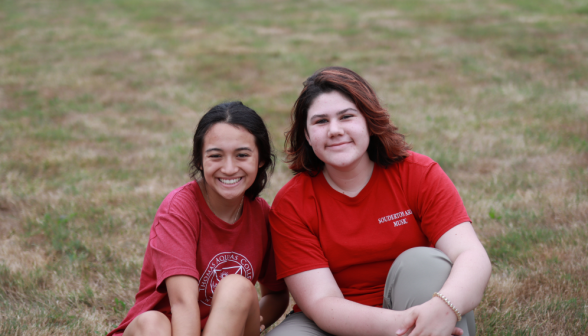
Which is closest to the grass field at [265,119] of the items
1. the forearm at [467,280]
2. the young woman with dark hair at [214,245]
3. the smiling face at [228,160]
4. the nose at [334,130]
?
the forearm at [467,280]

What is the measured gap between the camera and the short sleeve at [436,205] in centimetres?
240

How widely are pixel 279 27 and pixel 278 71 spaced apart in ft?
14.9

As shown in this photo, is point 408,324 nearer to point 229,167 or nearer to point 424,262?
Answer: point 424,262

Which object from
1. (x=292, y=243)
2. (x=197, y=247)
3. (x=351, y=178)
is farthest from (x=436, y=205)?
(x=197, y=247)

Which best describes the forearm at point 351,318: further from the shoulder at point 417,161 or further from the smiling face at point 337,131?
the shoulder at point 417,161

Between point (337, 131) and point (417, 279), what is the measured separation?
28.4 inches

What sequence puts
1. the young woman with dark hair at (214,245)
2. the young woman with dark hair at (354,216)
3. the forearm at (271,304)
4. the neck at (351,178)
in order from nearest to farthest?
the young woman with dark hair at (214,245) < the young woman with dark hair at (354,216) < the neck at (351,178) < the forearm at (271,304)

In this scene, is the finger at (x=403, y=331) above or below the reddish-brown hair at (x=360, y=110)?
below

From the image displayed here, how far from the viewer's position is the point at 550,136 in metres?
6.08

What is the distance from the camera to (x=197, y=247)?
242cm

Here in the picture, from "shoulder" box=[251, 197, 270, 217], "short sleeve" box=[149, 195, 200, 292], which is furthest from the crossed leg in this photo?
"shoulder" box=[251, 197, 270, 217]

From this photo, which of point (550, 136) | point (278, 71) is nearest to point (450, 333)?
point (550, 136)

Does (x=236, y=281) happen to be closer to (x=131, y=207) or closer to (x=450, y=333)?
(x=450, y=333)

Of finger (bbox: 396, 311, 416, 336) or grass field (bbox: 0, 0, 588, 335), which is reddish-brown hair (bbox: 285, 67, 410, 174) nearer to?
finger (bbox: 396, 311, 416, 336)
